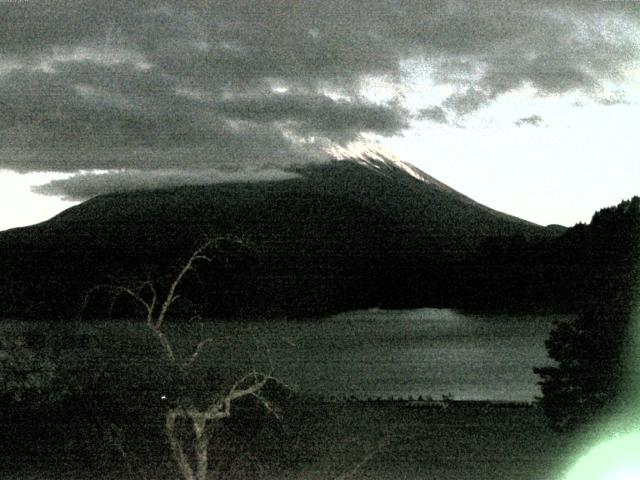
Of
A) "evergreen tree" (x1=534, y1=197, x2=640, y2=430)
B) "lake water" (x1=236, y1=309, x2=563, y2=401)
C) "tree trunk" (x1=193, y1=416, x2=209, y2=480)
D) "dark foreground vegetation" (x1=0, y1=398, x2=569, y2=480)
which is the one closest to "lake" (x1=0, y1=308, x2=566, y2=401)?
"lake water" (x1=236, y1=309, x2=563, y2=401)

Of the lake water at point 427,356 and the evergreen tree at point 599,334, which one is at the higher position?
the evergreen tree at point 599,334

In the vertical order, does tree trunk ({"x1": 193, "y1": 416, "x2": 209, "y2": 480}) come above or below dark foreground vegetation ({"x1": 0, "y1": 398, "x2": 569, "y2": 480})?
above

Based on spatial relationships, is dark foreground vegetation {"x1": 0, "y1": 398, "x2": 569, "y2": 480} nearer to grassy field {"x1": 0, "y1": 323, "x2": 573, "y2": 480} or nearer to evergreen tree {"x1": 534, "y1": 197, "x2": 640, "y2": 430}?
grassy field {"x1": 0, "y1": 323, "x2": 573, "y2": 480}

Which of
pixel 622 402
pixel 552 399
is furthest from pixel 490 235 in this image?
pixel 622 402

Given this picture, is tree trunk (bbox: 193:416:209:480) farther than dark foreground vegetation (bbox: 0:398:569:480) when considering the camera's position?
No

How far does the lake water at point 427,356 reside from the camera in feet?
27.9

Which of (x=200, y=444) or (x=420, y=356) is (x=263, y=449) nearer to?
(x=200, y=444)

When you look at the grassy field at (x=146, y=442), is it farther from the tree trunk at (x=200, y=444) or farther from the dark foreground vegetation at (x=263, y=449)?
the tree trunk at (x=200, y=444)

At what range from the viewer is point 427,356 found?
1005cm

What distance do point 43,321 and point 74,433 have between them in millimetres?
997

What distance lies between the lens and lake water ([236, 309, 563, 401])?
8.49m

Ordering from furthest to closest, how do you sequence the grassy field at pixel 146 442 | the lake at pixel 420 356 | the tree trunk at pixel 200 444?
the lake at pixel 420 356, the grassy field at pixel 146 442, the tree trunk at pixel 200 444

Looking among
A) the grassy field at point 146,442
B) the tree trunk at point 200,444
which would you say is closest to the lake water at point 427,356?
the grassy field at point 146,442

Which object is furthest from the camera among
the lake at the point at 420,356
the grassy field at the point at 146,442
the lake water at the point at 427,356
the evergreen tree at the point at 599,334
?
the lake water at the point at 427,356
